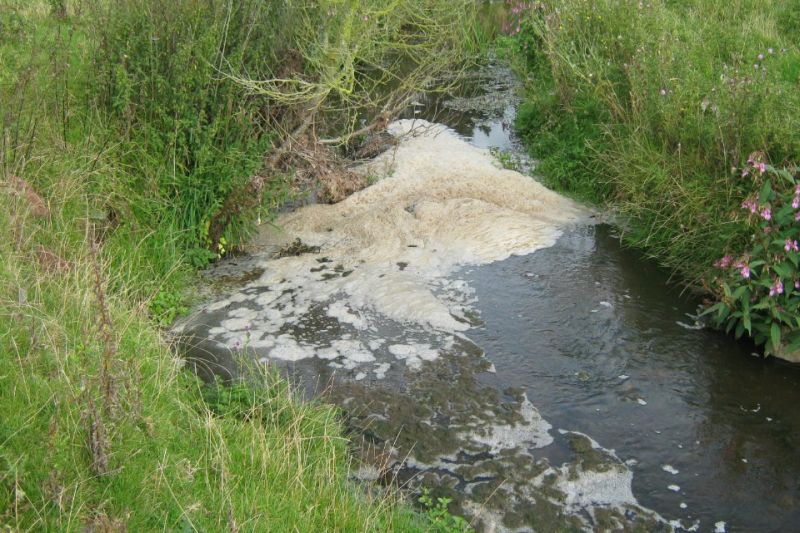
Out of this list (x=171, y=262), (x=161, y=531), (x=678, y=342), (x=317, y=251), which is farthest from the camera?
(x=317, y=251)

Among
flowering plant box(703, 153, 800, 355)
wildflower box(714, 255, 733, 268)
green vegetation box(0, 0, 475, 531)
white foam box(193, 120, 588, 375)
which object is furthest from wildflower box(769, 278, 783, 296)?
green vegetation box(0, 0, 475, 531)

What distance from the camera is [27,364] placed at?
3855mm

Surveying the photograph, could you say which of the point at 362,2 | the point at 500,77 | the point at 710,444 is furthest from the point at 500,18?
the point at 710,444

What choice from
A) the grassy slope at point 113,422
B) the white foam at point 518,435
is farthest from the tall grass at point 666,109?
the grassy slope at point 113,422

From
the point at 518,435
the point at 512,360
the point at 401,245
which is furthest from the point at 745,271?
the point at 401,245

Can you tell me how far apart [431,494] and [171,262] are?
10.1 feet

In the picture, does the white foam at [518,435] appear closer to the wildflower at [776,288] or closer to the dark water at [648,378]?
the dark water at [648,378]

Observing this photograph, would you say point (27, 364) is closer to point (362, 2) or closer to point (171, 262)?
point (171, 262)

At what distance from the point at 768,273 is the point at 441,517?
2.92 metres

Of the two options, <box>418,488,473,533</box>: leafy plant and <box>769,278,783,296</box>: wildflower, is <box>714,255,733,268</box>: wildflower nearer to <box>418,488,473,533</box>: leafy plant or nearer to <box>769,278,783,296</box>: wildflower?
<box>769,278,783,296</box>: wildflower

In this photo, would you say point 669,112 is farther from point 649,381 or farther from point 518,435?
point 518,435

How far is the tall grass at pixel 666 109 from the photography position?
636 centimetres

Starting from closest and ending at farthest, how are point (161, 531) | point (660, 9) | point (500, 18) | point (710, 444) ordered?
1. point (161, 531)
2. point (710, 444)
3. point (660, 9)
4. point (500, 18)

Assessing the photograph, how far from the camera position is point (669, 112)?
704 centimetres
